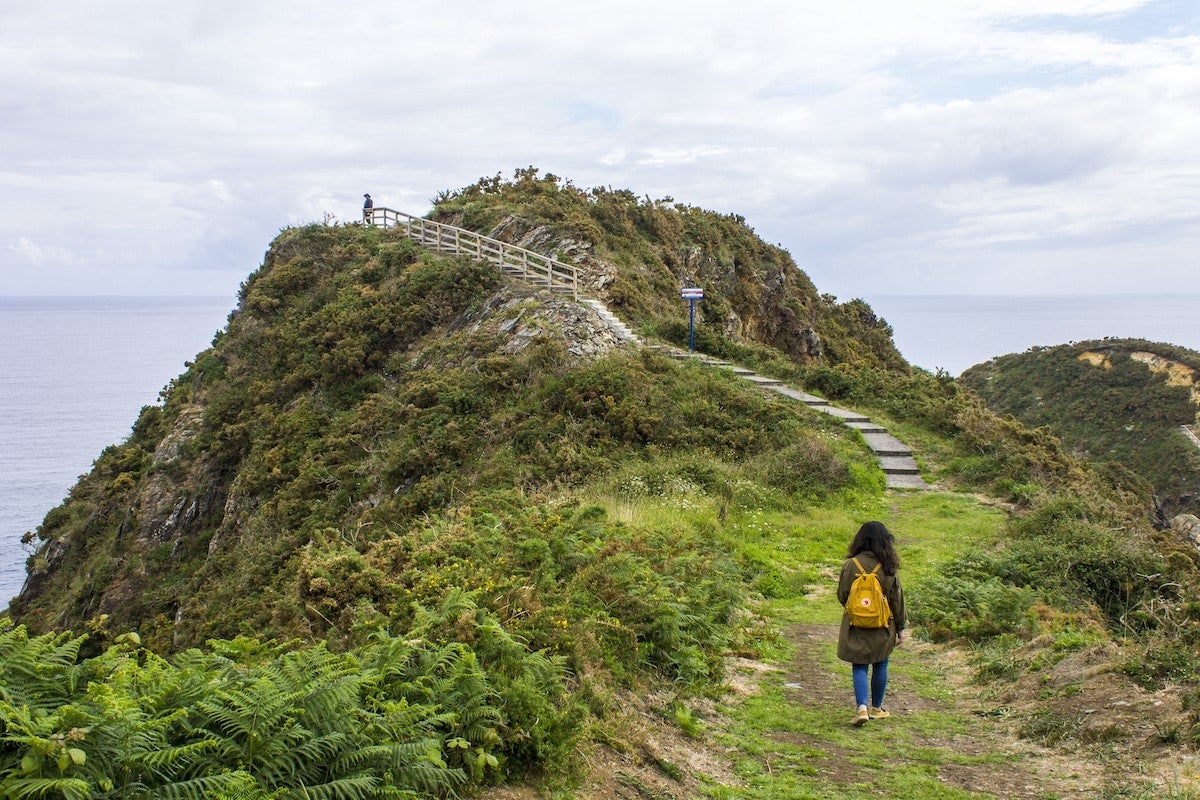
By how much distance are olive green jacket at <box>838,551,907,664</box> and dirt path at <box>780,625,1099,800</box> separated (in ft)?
1.88

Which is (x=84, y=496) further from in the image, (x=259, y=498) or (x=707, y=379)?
(x=707, y=379)

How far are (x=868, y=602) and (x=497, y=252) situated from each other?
24.7m

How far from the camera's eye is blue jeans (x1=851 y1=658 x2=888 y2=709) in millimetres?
7113

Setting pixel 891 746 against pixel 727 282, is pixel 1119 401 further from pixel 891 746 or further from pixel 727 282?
pixel 891 746

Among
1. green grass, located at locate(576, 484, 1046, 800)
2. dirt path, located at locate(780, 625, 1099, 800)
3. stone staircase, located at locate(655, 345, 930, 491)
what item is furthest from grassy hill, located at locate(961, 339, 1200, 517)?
dirt path, located at locate(780, 625, 1099, 800)

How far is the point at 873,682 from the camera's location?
723 cm

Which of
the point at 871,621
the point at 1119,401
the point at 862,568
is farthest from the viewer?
the point at 1119,401

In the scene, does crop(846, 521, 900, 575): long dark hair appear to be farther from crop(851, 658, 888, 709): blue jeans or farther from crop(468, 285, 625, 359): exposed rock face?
crop(468, 285, 625, 359): exposed rock face

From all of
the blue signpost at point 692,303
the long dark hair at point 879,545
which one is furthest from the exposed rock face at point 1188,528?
the long dark hair at point 879,545

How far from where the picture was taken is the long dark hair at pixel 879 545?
7.16 metres

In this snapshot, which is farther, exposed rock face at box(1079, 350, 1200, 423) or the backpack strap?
exposed rock face at box(1079, 350, 1200, 423)

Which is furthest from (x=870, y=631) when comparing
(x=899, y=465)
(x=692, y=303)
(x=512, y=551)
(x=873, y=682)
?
(x=692, y=303)

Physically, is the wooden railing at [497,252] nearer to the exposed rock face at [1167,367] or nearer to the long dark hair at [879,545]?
the long dark hair at [879,545]

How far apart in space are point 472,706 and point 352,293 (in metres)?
26.4
